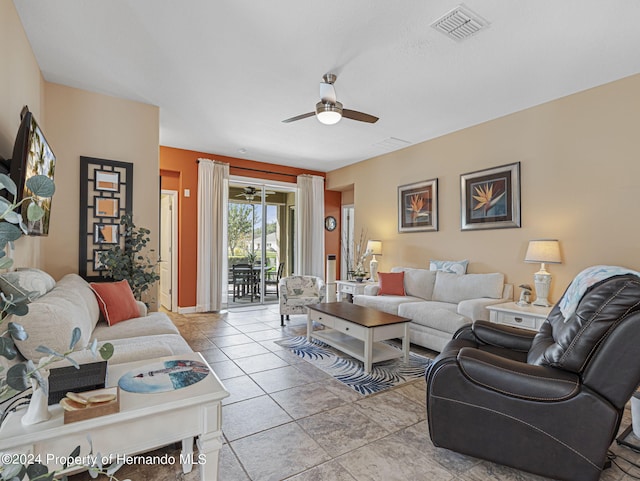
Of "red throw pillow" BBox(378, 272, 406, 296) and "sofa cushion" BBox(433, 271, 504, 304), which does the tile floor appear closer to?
"sofa cushion" BBox(433, 271, 504, 304)

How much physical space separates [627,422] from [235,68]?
13.6 feet

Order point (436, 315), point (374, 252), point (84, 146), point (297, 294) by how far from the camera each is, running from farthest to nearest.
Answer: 1. point (374, 252)
2. point (297, 294)
3. point (436, 315)
4. point (84, 146)

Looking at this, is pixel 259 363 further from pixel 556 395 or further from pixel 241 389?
pixel 556 395

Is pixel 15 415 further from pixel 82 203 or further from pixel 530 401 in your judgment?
pixel 82 203

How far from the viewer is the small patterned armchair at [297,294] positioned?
507cm

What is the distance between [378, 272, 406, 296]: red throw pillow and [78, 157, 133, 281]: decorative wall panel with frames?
134 inches

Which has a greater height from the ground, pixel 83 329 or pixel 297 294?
pixel 83 329

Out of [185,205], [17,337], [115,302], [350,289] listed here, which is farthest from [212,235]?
[17,337]

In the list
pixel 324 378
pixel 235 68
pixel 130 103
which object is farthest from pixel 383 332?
pixel 130 103

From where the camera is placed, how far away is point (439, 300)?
4.50 m

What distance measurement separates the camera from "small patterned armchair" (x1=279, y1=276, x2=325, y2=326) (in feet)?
16.6

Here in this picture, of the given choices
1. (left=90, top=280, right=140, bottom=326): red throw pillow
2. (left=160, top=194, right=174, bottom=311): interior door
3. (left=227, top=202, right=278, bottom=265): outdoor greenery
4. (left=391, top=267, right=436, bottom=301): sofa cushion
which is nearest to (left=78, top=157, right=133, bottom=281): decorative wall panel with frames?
(left=90, top=280, right=140, bottom=326): red throw pillow

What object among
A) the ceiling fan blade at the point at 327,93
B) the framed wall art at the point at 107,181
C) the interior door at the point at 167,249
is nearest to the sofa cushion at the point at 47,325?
the framed wall art at the point at 107,181

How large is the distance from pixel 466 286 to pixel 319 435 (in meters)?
2.81
